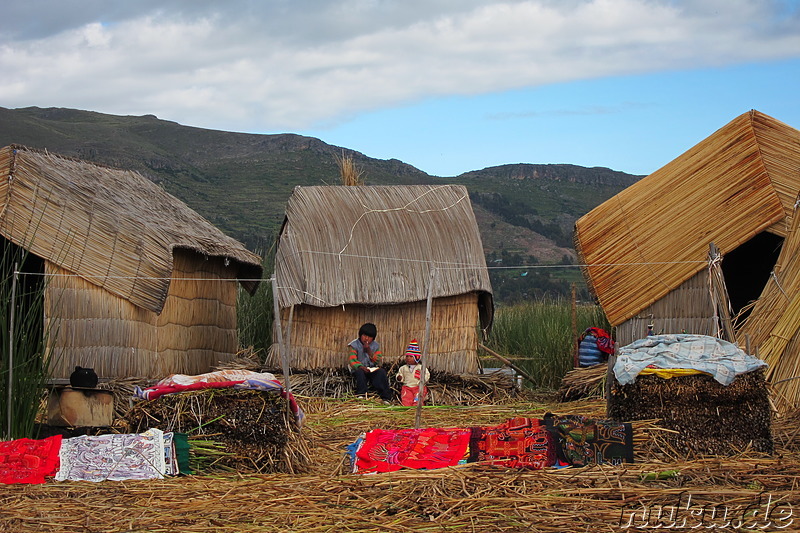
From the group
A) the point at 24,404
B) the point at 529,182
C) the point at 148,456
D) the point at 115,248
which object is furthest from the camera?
the point at 529,182

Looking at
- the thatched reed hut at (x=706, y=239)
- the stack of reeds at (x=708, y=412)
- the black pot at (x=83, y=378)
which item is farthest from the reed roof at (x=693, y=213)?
the black pot at (x=83, y=378)

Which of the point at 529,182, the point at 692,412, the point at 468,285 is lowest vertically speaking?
the point at 692,412

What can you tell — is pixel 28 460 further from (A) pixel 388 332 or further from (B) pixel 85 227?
(A) pixel 388 332

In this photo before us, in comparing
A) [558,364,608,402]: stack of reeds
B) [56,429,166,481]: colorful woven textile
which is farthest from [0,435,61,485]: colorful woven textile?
[558,364,608,402]: stack of reeds

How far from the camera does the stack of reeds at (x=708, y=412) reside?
20.1ft

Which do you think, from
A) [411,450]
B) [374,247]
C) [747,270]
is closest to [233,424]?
[411,450]

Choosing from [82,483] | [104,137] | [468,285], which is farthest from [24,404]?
[104,137]

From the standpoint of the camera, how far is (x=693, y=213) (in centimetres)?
952

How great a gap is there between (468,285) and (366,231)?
4.26 ft

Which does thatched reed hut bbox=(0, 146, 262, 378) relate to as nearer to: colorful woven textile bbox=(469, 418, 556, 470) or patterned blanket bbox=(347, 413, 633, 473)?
patterned blanket bbox=(347, 413, 633, 473)

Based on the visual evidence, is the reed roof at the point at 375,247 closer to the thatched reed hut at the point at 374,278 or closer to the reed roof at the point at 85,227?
the thatched reed hut at the point at 374,278

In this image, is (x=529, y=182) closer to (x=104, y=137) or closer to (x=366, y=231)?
(x=104, y=137)

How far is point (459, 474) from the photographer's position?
5449 mm

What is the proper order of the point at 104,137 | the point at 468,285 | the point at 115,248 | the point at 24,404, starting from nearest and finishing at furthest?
the point at 24,404
the point at 115,248
the point at 468,285
the point at 104,137
